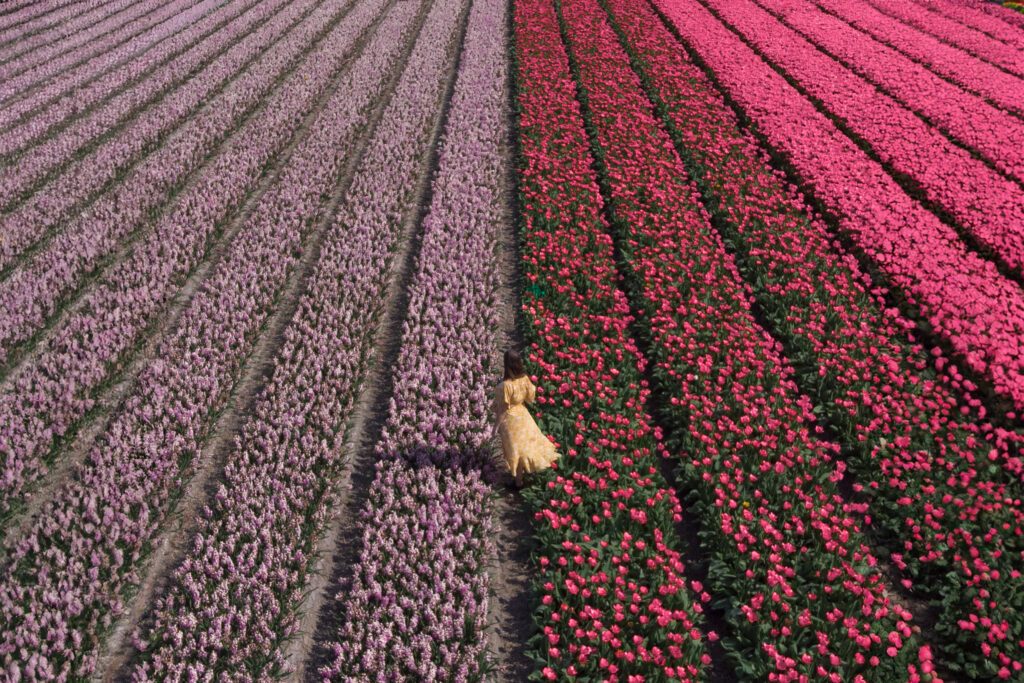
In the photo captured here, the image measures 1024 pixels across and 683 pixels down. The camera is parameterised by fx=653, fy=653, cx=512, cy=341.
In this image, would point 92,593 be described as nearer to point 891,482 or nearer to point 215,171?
point 891,482

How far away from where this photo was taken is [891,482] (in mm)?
6594

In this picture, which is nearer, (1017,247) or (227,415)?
(227,415)

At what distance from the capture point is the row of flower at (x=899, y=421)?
5773mm

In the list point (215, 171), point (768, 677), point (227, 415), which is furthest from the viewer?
point (215, 171)

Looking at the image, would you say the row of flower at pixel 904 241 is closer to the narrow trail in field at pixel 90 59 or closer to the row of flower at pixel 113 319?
the row of flower at pixel 113 319

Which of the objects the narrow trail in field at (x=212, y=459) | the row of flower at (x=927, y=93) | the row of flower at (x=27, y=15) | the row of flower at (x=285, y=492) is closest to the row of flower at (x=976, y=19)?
the row of flower at (x=927, y=93)

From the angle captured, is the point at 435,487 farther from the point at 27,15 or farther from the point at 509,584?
the point at 27,15

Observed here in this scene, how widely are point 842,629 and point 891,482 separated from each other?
1.92 m

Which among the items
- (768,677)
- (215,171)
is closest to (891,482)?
(768,677)

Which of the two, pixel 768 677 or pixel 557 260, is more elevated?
pixel 557 260

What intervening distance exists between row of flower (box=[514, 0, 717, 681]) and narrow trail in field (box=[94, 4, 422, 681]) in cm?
350

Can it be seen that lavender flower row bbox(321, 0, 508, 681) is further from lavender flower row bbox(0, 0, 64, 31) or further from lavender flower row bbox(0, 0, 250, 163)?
lavender flower row bbox(0, 0, 64, 31)

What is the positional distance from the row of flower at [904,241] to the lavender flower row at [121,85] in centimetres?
1601

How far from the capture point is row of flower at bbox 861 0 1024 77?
70.7ft
